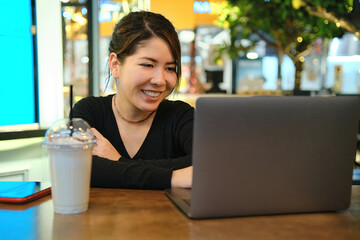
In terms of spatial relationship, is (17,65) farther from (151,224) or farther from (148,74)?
(151,224)

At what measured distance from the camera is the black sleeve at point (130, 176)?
111cm

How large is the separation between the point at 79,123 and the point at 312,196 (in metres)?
0.55

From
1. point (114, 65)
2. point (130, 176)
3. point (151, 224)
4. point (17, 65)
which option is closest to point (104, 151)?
point (130, 176)

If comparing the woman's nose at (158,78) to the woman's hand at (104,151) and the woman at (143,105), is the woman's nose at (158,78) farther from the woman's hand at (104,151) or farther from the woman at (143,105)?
the woman's hand at (104,151)

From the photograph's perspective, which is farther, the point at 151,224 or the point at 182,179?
the point at 182,179

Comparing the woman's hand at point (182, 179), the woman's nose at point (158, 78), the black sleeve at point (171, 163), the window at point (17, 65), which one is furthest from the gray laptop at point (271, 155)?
the window at point (17, 65)

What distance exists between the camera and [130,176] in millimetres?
1114

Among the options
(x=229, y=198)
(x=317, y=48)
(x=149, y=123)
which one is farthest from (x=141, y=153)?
(x=317, y=48)

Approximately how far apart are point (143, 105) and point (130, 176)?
430 millimetres

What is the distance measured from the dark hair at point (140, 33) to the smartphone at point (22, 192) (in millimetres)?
598

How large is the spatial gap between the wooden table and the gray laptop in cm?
3

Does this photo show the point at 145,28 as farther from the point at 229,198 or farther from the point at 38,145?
the point at 38,145

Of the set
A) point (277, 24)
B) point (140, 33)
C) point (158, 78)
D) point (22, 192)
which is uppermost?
point (277, 24)

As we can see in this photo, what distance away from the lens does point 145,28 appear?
1.47 metres
